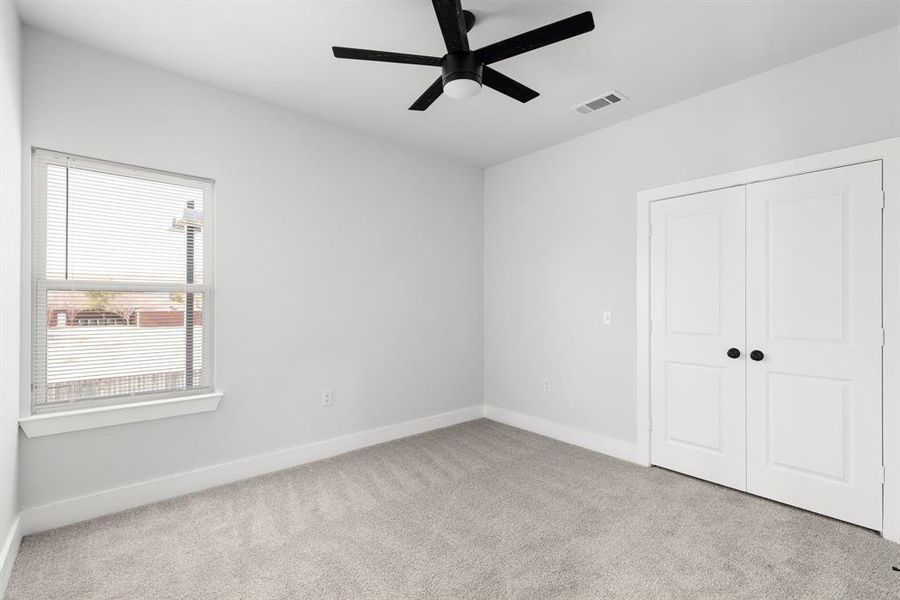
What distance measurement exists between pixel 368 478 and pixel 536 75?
298 centimetres

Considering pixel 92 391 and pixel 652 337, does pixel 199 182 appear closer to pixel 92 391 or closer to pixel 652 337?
pixel 92 391

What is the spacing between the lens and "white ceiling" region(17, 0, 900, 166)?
221cm

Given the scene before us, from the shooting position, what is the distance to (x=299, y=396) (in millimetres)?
3402

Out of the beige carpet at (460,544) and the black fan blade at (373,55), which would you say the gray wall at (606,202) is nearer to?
the beige carpet at (460,544)

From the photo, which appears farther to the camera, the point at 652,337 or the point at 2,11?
the point at 652,337

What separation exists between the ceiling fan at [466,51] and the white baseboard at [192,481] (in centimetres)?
272

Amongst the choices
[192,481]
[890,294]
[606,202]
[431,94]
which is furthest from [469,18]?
[192,481]

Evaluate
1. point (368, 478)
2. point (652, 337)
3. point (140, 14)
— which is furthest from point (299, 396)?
point (652, 337)

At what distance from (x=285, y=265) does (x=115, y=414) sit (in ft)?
4.59

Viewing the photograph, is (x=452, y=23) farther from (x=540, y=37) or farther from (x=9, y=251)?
(x=9, y=251)

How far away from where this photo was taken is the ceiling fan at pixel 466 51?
5.95ft

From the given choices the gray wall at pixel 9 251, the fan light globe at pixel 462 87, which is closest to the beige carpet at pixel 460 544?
the gray wall at pixel 9 251

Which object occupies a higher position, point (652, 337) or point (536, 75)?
point (536, 75)

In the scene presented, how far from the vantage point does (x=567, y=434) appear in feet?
12.9
